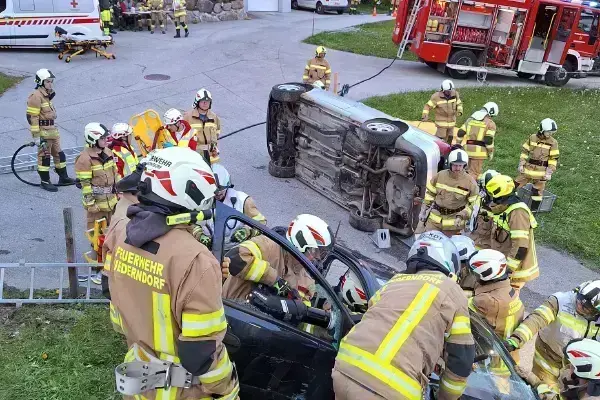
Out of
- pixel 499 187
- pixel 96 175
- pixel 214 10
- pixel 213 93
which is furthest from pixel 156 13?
pixel 499 187

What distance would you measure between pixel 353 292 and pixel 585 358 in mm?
1486

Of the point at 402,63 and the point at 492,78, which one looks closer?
the point at 492,78

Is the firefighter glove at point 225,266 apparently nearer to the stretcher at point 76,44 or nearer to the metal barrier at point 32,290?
the metal barrier at point 32,290

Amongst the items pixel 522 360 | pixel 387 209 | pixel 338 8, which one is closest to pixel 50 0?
pixel 387 209

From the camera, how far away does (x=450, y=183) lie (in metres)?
6.82

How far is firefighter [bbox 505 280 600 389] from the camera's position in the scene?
13.0 feet

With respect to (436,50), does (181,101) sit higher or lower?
lower

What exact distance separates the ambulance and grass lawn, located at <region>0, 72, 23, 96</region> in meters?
2.39

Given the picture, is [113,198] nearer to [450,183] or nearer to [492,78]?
[450,183]

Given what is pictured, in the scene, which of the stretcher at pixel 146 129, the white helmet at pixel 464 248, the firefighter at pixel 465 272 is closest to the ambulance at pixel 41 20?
the stretcher at pixel 146 129

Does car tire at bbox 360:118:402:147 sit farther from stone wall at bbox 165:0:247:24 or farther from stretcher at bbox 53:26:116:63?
stone wall at bbox 165:0:247:24

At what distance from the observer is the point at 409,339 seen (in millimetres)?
2832

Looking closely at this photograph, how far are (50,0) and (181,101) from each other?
546 cm

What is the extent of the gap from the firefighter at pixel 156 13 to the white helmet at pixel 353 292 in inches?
788
